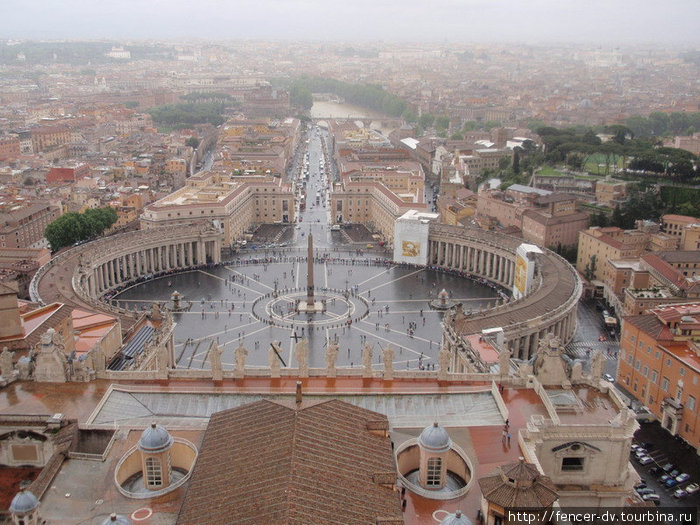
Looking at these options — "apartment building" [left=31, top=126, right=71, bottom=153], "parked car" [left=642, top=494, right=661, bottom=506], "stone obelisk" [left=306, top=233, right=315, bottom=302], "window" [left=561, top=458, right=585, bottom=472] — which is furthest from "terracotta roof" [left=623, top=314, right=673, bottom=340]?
"apartment building" [left=31, top=126, right=71, bottom=153]

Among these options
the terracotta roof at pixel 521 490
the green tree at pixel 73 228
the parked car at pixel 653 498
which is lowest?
the parked car at pixel 653 498

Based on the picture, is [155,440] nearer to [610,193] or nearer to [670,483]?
[670,483]

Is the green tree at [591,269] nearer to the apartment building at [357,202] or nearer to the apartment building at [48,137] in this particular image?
the apartment building at [357,202]

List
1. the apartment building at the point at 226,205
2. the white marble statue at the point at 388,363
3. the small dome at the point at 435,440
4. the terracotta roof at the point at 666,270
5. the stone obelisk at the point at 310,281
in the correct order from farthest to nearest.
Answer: the apartment building at the point at 226,205, the stone obelisk at the point at 310,281, the terracotta roof at the point at 666,270, the white marble statue at the point at 388,363, the small dome at the point at 435,440

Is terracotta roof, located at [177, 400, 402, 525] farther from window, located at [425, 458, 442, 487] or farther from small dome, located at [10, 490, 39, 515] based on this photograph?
small dome, located at [10, 490, 39, 515]

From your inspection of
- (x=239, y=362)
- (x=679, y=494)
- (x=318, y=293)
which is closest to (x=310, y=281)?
(x=318, y=293)

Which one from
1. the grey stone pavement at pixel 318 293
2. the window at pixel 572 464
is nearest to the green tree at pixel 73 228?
the grey stone pavement at pixel 318 293
